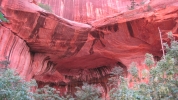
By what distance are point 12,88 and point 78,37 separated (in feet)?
13.2

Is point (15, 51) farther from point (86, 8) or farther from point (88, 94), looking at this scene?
point (86, 8)

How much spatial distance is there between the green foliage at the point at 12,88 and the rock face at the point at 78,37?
2019mm

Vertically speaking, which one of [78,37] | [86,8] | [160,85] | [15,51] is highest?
[86,8]

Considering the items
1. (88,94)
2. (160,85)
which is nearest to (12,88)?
(160,85)

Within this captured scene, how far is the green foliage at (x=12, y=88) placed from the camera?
437 centimetres

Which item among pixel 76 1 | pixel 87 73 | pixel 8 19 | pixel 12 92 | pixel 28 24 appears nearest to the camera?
pixel 12 92

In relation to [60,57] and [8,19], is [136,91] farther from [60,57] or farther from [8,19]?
[60,57]

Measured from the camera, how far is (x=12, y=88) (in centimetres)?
458

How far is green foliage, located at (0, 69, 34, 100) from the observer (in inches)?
172

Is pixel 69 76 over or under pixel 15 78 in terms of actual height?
over

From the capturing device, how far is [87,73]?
36.0 feet

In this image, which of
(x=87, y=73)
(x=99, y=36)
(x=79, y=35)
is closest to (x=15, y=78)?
(x=79, y=35)

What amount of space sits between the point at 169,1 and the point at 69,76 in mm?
6207

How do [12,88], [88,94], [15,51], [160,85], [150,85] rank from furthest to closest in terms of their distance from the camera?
[88,94]
[15,51]
[12,88]
[150,85]
[160,85]
